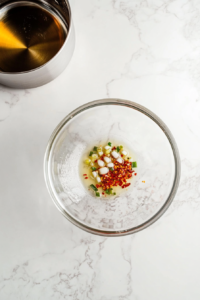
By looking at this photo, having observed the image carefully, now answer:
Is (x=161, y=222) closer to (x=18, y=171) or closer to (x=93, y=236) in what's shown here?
(x=93, y=236)

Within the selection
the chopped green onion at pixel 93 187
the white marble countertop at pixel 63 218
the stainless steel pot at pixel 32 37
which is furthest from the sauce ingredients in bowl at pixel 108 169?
the stainless steel pot at pixel 32 37

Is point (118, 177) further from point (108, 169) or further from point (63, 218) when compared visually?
point (63, 218)

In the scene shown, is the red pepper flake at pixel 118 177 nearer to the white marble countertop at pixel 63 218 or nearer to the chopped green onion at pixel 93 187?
the chopped green onion at pixel 93 187

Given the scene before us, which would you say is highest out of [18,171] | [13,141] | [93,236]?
[13,141]

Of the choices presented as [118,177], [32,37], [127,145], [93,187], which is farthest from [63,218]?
[32,37]

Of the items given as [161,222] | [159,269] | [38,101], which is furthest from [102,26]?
[159,269]
